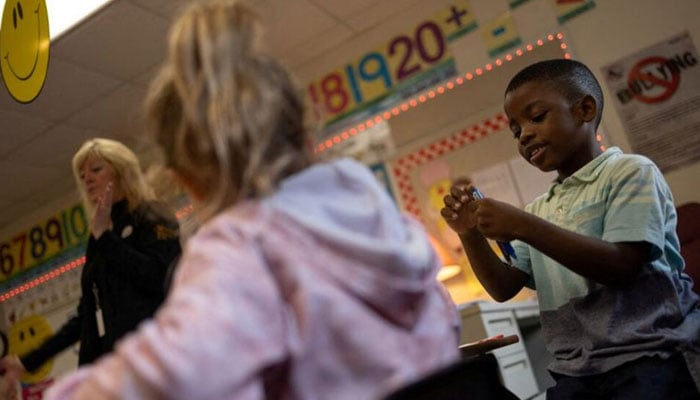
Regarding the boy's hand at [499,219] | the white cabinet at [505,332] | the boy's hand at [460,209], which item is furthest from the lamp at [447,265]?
the boy's hand at [499,219]

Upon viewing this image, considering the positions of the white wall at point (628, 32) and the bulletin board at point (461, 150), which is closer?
the white wall at point (628, 32)

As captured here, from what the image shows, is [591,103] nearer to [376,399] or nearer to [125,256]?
[376,399]

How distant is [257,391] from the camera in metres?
0.48

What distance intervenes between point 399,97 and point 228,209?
2965mm

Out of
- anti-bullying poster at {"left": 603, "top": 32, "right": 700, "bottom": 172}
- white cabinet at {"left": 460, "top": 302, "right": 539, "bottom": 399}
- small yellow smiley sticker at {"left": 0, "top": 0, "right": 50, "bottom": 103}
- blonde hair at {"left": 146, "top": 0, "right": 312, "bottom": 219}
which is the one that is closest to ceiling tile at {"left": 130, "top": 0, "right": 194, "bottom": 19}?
small yellow smiley sticker at {"left": 0, "top": 0, "right": 50, "bottom": 103}

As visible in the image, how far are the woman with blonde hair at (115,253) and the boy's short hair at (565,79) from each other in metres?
0.94

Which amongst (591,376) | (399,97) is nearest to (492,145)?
(399,97)

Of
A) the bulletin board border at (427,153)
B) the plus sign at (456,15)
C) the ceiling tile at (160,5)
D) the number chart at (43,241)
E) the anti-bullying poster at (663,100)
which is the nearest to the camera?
the anti-bullying poster at (663,100)

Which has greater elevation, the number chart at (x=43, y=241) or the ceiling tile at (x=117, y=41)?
the ceiling tile at (x=117, y=41)

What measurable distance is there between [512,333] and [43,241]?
13.2ft

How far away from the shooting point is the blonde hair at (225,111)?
571 mm

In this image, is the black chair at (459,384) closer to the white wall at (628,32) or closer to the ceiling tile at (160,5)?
the white wall at (628,32)

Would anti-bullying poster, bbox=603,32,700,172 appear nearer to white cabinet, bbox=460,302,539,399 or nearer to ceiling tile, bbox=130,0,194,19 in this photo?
white cabinet, bbox=460,302,539,399

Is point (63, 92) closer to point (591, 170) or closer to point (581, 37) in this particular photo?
point (581, 37)
